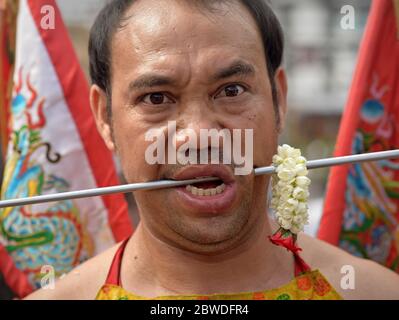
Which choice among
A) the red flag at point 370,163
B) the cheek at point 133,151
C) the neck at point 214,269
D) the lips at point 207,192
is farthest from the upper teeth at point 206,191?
the red flag at point 370,163

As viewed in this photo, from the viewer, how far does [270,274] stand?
1982 mm

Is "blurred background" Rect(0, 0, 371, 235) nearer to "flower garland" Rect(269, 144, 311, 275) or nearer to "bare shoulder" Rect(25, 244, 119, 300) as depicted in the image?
"bare shoulder" Rect(25, 244, 119, 300)

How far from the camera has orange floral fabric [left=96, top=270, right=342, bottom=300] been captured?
6.27 feet

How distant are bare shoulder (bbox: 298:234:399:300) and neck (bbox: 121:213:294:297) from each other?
10cm

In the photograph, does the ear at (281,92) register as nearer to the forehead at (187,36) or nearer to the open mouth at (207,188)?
the forehead at (187,36)

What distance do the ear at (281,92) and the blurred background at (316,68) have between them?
3.97 metres

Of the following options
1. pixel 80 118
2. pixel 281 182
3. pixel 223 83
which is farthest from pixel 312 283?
pixel 80 118

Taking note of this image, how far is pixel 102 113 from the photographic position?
2.15 m

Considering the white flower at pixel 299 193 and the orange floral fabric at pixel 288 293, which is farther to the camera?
the orange floral fabric at pixel 288 293

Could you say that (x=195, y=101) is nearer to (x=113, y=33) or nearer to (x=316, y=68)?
(x=113, y=33)

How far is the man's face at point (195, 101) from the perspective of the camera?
70.9 inches

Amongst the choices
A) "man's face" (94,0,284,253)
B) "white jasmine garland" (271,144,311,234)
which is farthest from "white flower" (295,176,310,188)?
"man's face" (94,0,284,253)

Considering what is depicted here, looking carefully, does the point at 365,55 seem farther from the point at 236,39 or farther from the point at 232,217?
the point at 232,217

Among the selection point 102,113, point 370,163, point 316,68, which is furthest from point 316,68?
point 102,113
